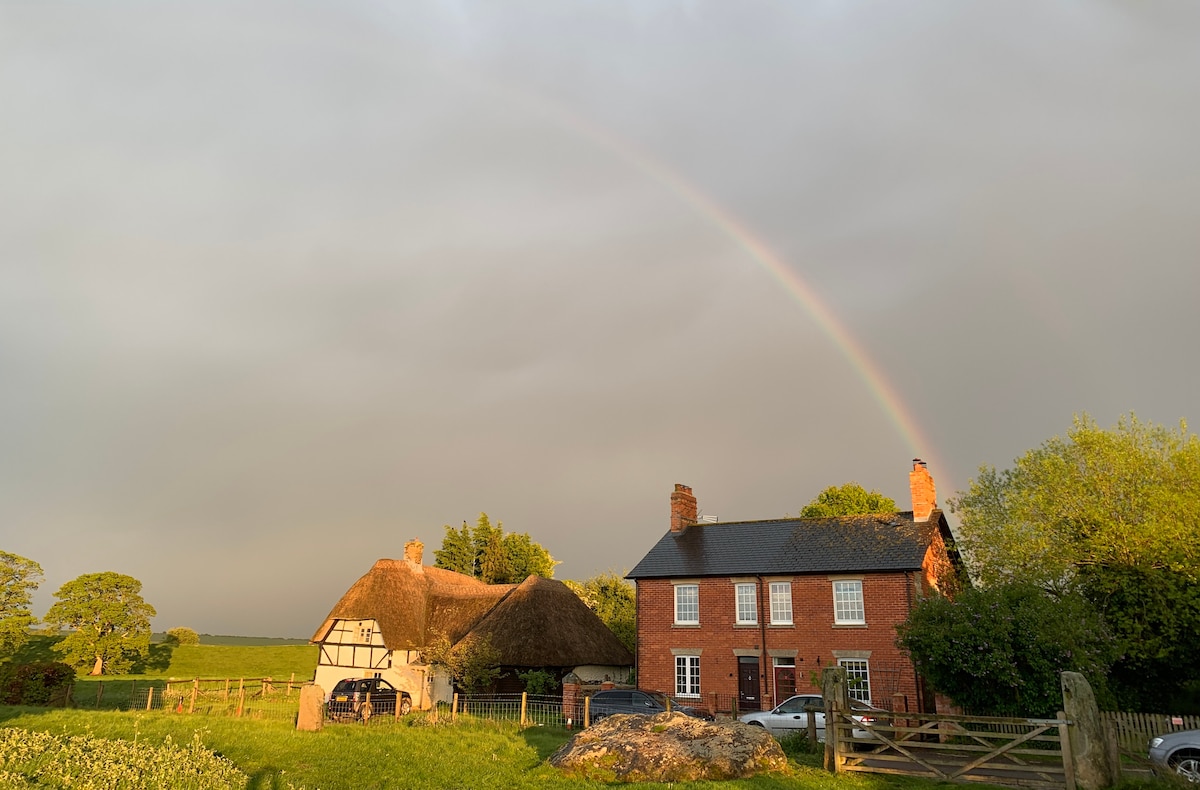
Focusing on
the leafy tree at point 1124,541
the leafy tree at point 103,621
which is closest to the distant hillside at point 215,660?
A: the leafy tree at point 103,621

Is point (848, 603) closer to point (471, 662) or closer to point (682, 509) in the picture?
point (682, 509)

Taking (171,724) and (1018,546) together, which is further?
(1018,546)

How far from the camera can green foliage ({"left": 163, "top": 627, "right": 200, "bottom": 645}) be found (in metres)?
72.5

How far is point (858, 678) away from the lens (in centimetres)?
3038

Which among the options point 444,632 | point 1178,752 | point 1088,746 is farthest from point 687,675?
point 1088,746

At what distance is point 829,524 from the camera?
3603 centimetres

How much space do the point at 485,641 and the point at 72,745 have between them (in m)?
22.1

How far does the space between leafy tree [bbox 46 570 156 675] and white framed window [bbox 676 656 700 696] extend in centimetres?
4751

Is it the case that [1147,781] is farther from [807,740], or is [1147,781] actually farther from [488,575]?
[488,575]

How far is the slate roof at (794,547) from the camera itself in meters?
32.0

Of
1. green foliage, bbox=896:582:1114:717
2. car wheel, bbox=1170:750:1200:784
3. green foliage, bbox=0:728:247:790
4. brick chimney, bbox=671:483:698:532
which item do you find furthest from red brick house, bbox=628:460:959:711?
green foliage, bbox=0:728:247:790

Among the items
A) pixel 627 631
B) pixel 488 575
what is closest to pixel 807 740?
pixel 627 631

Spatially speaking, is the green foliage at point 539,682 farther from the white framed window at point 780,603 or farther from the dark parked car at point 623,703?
the white framed window at point 780,603

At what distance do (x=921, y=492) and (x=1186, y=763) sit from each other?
1869cm
